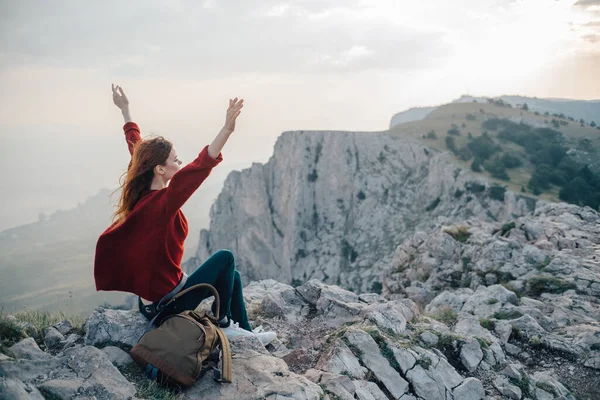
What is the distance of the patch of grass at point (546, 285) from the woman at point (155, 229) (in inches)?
368

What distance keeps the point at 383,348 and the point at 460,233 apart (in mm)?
11855

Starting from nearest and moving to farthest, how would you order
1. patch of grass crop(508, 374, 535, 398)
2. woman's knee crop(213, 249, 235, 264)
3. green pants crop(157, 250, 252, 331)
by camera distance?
green pants crop(157, 250, 252, 331)
woman's knee crop(213, 249, 235, 264)
patch of grass crop(508, 374, 535, 398)

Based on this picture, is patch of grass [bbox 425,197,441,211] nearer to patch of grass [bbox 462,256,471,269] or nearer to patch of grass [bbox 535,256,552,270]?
patch of grass [bbox 462,256,471,269]

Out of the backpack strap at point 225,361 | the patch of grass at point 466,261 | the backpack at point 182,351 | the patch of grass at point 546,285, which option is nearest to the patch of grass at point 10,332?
the backpack at point 182,351

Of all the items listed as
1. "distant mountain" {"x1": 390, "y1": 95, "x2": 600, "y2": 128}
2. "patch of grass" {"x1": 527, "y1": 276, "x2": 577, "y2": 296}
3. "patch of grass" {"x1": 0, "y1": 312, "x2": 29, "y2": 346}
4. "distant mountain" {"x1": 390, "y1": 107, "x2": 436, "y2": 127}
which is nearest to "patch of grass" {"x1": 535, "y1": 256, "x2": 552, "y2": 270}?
"patch of grass" {"x1": 527, "y1": 276, "x2": 577, "y2": 296}

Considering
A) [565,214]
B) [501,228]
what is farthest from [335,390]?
[565,214]

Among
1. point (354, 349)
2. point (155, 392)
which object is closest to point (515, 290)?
point (354, 349)

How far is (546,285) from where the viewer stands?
10.1 metres

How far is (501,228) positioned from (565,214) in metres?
3.09

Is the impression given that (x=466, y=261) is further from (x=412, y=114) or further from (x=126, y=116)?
(x=412, y=114)

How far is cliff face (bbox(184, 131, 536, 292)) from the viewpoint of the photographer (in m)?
39.5

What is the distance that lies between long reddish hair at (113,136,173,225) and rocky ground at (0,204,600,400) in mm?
1615

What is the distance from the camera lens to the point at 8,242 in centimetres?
9456

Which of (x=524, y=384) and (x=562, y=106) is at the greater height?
(x=562, y=106)
